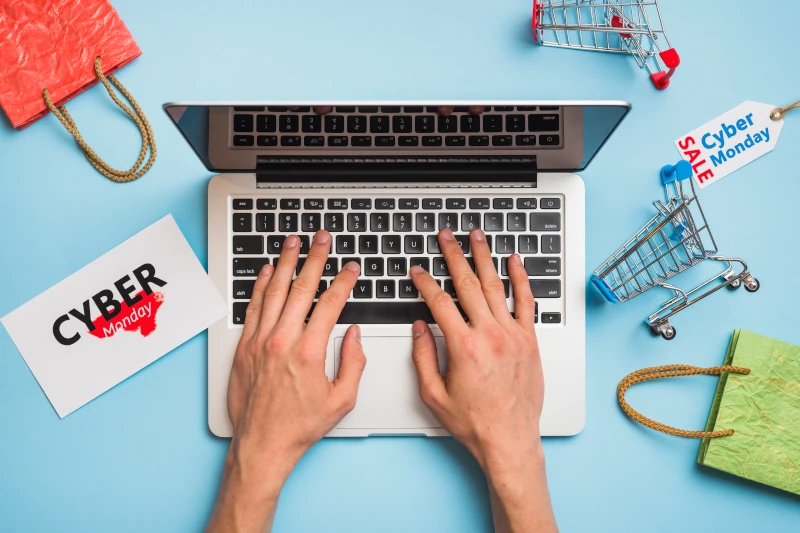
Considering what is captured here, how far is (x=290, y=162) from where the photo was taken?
809 mm

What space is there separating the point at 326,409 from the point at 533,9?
0.73 metres

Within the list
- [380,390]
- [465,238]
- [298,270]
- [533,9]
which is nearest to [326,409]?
[380,390]

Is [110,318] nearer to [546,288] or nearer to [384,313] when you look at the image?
[384,313]

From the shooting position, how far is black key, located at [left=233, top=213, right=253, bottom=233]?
836 mm

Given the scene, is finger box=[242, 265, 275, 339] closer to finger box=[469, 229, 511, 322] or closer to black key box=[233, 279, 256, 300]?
black key box=[233, 279, 256, 300]

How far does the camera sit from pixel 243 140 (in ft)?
2.54

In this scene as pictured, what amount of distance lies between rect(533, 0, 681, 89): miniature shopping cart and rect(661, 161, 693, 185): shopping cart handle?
0.49 feet

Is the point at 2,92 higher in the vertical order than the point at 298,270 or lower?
higher

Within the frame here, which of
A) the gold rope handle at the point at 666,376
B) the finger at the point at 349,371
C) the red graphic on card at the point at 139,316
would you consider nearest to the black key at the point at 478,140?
the finger at the point at 349,371

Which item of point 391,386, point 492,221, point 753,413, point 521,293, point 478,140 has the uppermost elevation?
point 478,140

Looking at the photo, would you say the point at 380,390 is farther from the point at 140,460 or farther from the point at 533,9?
the point at 533,9

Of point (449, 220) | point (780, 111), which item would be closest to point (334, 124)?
point (449, 220)

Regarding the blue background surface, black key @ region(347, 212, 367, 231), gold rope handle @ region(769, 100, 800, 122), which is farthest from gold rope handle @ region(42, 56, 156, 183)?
gold rope handle @ region(769, 100, 800, 122)

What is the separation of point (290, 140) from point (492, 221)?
1.09 feet
